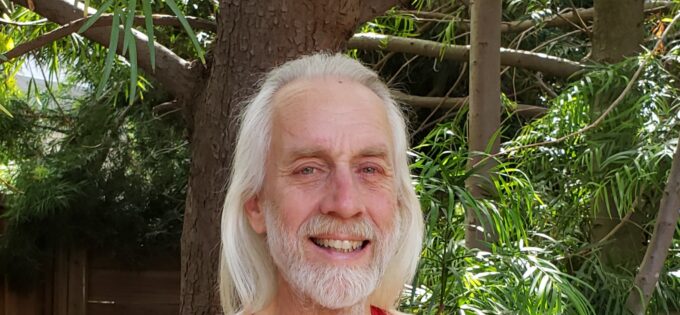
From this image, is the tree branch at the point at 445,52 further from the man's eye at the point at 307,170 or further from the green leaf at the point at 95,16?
the green leaf at the point at 95,16

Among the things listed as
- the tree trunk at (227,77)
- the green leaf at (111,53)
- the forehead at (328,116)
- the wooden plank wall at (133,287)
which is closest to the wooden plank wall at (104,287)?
the wooden plank wall at (133,287)

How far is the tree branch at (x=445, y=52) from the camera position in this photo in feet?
10.0

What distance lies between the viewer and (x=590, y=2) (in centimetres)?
387

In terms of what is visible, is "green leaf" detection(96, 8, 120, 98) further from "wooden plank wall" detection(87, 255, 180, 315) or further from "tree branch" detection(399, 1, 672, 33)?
"wooden plank wall" detection(87, 255, 180, 315)

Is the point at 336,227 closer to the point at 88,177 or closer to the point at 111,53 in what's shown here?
the point at 111,53

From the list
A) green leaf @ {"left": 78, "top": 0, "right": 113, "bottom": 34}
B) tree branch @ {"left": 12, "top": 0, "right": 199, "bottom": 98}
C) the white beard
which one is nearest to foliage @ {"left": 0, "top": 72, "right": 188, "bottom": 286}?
tree branch @ {"left": 12, "top": 0, "right": 199, "bottom": 98}

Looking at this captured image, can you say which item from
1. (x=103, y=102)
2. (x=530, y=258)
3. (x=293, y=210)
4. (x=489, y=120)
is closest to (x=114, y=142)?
(x=103, y=102)

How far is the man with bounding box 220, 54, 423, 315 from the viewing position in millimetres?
1246

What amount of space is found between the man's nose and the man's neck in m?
0.13

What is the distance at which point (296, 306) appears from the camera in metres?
1.31

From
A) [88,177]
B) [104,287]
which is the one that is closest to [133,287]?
[104,287]

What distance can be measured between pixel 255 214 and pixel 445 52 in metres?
1.89

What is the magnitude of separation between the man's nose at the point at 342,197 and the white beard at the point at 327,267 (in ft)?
0.04

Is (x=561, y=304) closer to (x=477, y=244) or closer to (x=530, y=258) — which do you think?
(x=530, y=258)
